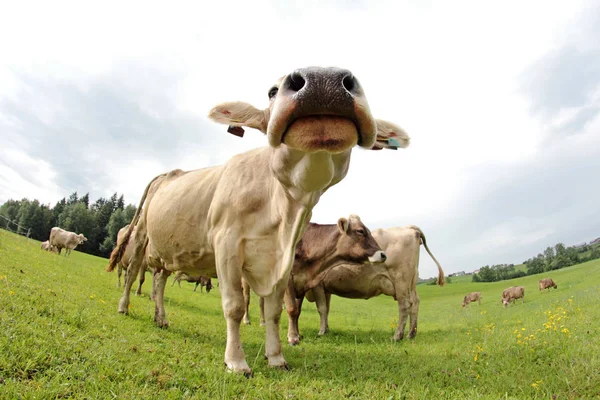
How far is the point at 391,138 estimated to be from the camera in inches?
160

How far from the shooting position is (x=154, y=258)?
7.30 m

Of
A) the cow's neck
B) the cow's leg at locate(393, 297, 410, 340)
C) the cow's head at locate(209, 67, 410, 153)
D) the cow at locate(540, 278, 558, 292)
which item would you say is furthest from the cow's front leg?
the cow at locate(540, 278, 558, 292)

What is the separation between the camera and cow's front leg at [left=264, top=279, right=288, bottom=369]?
488cm

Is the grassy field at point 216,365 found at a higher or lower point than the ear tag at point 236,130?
lower

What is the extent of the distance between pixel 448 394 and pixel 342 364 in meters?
1.70

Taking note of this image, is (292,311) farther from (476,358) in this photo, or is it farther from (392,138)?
(392,138)

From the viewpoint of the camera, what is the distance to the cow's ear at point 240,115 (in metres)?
3.90

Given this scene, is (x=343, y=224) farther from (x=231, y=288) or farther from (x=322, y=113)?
(x=322, y=113)

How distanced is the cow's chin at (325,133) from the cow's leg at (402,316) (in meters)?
7.27

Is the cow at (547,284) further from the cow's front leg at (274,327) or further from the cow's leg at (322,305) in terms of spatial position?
the cow's front leg at (274,327)

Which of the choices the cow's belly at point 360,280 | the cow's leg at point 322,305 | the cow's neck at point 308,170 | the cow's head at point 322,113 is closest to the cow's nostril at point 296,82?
the cow's head at point 322,113

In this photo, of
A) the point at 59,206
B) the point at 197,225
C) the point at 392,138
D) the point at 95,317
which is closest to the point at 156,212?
the point at 197,225

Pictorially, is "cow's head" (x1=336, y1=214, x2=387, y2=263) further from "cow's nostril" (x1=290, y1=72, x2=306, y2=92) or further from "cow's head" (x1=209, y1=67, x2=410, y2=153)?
"cow's nostril" (x1=290, y1=72, x2=306, y2=92)

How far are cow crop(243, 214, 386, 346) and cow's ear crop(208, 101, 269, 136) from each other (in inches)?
215
